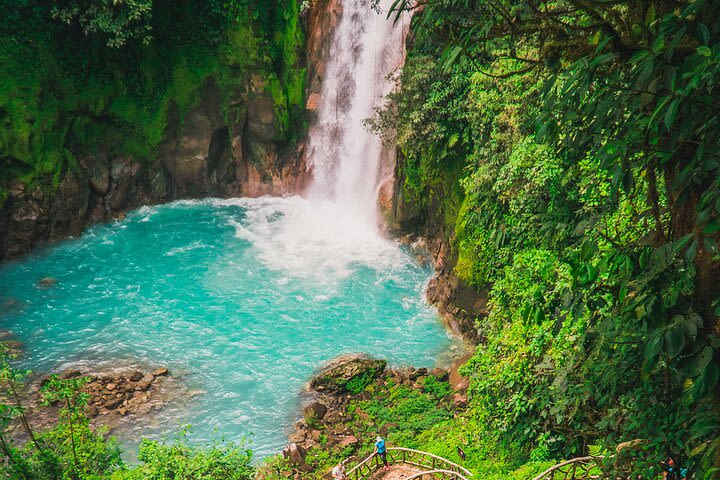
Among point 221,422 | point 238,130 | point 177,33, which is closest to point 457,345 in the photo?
point 221,422

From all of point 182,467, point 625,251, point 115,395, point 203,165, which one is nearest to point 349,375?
point 115,395

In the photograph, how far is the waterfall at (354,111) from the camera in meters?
22.7

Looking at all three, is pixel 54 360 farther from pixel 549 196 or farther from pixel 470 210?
pixel 549 196

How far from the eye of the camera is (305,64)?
2497 cm

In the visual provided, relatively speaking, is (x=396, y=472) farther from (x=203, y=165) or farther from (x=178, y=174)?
(x=178, y=174)

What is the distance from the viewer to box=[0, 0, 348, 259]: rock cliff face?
2073cm

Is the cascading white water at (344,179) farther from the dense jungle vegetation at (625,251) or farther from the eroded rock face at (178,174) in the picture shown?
the dense jungle vegetation at (625,251)

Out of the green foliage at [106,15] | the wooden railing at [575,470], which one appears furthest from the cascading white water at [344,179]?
the wooden railing at [575,470]

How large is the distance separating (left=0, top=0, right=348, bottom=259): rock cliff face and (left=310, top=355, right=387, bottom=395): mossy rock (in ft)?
42.7

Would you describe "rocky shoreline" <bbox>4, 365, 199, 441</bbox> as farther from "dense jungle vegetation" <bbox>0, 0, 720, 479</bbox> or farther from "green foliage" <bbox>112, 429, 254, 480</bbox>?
"green foliage" <bbox>112, 429, 254, 480</bbox>

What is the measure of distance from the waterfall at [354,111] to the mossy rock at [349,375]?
897 centimetres

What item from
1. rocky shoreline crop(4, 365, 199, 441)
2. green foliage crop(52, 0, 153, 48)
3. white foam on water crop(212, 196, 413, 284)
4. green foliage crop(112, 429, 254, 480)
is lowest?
rocky shoreline crop(4, 365, 199, 441)

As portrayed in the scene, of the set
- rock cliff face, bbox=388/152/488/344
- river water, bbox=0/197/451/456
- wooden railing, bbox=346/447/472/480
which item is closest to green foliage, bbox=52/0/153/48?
river water, bbox=0/197/451/456

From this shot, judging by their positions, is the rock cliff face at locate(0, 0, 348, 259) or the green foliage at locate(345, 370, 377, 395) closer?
the green foliage at locate(345, 370, 377, 395)
